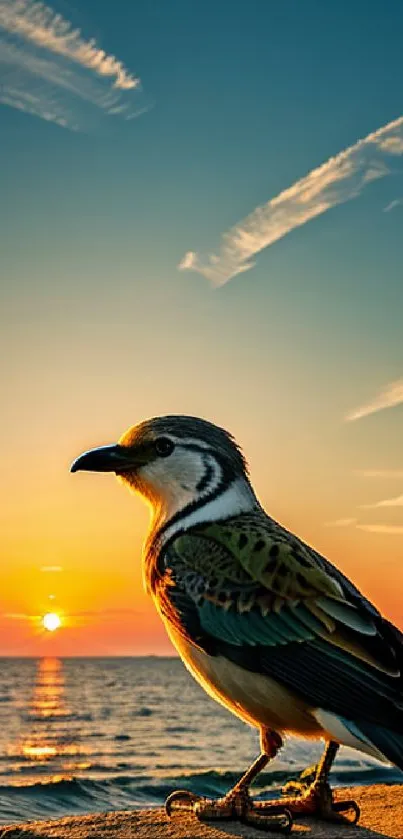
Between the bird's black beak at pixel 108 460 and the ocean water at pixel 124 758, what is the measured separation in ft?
20.8

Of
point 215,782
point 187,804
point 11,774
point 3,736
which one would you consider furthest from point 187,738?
point 187,804

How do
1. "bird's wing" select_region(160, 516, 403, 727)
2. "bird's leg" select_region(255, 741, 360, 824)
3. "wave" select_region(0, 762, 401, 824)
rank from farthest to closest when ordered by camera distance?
"wave" select_region(0, 762, 401, 824) → "bird's leg" select_region(255, 741, 360, 824) → "bird's wing" select_region(160, 516, 403, 727)

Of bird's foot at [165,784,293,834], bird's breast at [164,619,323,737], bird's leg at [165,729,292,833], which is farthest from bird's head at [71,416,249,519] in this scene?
bird's foot at [165,784,293,834]

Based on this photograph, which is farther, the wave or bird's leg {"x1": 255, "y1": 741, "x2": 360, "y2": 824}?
the wave

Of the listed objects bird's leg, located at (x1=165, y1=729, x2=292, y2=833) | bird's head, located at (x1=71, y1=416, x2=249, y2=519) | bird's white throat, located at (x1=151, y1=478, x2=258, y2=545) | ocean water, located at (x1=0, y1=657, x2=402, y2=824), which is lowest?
ocean water, located at (x1=0, y1=657, x2=402, y2=824)

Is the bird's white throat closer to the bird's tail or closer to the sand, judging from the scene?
the bird's tail

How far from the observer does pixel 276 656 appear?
20.9 ft

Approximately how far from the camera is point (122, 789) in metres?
22.5

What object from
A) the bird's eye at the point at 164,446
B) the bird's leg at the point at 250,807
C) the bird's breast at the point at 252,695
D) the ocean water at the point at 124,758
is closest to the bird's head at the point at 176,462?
the bird's eye at the point at 164,446

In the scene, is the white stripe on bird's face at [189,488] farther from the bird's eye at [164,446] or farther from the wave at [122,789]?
the wave at [122,789]

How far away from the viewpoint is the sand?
6648mm

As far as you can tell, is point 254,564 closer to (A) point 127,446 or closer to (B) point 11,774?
(A) point 127,446

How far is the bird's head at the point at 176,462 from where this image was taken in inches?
286

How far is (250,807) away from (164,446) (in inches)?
97.4
